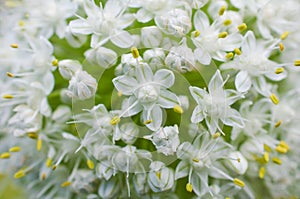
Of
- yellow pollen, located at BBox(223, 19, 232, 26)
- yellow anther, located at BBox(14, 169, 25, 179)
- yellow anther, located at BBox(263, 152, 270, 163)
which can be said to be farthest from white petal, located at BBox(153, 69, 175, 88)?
yellow anther, located at BBox(14, 169, 25, 179)

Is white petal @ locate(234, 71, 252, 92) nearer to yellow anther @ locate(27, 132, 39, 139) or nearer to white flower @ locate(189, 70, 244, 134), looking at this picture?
white flower @ locate(189, 70, 244, 134)

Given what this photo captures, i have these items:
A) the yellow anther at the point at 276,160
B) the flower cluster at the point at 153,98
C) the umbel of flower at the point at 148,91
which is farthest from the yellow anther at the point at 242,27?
the yellow anther at the point at 276,160

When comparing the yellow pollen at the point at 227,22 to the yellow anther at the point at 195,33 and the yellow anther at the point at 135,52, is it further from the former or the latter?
the yellow anther at the point at 135,52

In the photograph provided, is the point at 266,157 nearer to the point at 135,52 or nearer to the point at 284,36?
the point at 284,36

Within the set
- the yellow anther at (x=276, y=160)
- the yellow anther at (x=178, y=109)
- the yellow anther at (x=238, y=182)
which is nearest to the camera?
the yellow anther at (x=178, y=109)

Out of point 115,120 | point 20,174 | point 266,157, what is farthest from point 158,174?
point 20,174

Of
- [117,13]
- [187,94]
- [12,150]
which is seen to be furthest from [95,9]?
[12,150]

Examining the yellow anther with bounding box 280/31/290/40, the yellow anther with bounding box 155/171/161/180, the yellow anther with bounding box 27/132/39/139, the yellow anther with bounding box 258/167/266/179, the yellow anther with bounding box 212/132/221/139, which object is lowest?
the yellow anther with bounding box 258/167/266/179

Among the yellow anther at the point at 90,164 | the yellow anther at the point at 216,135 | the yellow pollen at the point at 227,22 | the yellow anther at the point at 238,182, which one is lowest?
the yellow anther at the point at 238,182
